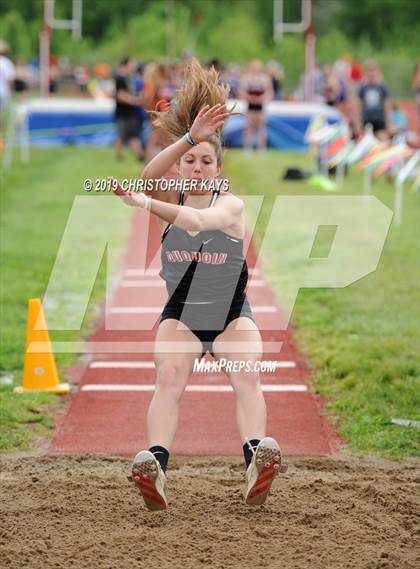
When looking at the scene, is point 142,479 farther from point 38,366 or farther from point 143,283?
point 143,283

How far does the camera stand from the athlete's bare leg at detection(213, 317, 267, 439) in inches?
190

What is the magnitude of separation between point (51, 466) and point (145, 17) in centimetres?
6464

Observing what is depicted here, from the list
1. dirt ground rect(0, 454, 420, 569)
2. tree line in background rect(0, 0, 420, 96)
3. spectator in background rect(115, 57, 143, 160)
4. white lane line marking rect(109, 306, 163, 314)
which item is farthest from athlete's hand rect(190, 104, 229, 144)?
tree line in background rect(0, 0, 420, 96)

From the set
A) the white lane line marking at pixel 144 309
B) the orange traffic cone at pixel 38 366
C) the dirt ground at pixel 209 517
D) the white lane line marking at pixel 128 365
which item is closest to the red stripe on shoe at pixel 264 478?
the dirt ground at pixel 209 517

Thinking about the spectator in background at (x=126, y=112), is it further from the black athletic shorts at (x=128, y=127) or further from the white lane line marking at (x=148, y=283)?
the white lane line marking at (x=148, y=283)

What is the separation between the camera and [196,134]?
15.2 ft

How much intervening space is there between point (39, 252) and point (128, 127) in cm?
1059

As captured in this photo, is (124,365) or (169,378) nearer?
(169,378)

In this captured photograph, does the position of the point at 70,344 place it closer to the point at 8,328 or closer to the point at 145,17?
the point at 8,328

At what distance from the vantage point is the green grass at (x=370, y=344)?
6230mm

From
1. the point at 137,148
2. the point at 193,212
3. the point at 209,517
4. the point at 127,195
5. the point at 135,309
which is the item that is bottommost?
the point at 137,148

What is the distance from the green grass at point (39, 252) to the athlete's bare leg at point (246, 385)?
5.25 feet

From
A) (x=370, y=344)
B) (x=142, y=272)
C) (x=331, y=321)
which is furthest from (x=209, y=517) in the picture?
(x=142, y=272)

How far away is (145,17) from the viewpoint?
67.3 metres
